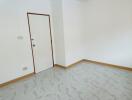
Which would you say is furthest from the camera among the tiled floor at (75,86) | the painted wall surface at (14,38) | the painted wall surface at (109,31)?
the painted wall surface at (109,31)

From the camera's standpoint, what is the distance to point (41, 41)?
3.63 m

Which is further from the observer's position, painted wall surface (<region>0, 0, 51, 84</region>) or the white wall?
the white wall

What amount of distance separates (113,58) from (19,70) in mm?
3107

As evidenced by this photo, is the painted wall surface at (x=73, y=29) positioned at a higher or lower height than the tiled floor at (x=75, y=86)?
higher

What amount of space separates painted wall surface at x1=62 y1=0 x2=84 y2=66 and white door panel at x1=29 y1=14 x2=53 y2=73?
2.09 ft

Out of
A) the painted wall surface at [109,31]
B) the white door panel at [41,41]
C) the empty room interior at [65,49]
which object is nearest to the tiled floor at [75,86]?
the empty room interior at [65,49]

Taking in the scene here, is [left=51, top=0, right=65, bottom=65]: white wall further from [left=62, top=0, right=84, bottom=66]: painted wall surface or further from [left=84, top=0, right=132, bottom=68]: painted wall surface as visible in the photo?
[left=84, top=0, right=132, bottom=68]: painted wall surface

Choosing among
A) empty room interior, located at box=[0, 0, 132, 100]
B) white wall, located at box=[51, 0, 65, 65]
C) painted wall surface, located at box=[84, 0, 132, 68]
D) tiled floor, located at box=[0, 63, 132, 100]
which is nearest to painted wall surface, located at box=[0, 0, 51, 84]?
empty room interior, located at box=[0, 0, 132, 100]

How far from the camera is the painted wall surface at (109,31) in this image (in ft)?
10.9

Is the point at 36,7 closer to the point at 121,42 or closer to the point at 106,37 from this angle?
the point at 106,37

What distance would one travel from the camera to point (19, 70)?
10.4 feet

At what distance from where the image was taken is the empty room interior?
262 centimetres

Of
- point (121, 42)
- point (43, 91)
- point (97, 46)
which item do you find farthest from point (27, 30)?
point (121, 42)

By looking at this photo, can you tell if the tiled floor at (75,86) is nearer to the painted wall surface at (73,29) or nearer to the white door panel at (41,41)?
the white door panel at (41,41)
